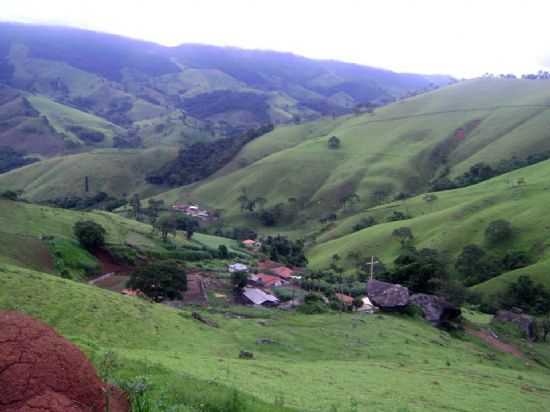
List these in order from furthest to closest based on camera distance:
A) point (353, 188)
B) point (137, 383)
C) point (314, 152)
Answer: point (314, 152) → point (353, 188) → point (137, 383)

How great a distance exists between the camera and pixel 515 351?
50344mm

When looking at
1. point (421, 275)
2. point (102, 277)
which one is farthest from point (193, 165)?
point (421, 275)

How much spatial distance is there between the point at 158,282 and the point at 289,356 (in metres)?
27.4

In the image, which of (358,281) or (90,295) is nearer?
(90,295)

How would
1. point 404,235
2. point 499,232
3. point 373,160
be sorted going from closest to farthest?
point 499,232 < point 404,235 < point 373,160

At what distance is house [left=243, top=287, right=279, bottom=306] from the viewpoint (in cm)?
6294

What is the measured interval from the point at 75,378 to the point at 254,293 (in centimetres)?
5340

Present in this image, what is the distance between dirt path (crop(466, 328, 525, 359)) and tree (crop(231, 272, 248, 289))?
2772 centimetres

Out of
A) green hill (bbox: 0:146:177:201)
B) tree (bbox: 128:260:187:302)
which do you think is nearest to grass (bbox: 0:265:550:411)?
tree (bbox: 128:260:187:302)

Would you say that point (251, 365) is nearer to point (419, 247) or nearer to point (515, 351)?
point (515, 351)

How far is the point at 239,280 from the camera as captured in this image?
6525cm

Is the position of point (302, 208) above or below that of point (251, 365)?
below

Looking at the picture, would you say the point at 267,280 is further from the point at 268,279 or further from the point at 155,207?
the point at 155,207

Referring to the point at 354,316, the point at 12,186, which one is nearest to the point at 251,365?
the point at 354,316
